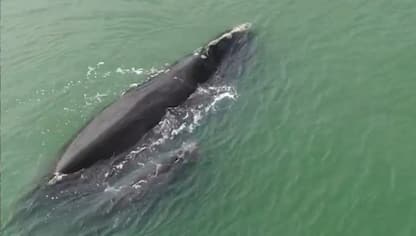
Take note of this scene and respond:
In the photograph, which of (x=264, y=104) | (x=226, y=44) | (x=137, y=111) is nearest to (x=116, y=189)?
(x=137, y=111)

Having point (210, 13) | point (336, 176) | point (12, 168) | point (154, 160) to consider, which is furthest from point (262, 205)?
point (210, 13)

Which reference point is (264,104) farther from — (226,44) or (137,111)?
(137,111)

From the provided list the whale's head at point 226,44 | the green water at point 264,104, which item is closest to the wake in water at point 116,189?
the green water at point 264,104

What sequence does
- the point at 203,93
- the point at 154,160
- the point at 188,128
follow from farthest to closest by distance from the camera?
the point at 203,93
the point at 188,128
the point at 154,160

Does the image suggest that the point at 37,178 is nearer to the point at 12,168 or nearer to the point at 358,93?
the point at 12,168

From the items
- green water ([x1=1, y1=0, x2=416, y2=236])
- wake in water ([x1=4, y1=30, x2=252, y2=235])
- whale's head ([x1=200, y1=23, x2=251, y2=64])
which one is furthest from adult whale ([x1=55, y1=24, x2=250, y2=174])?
green water ([x1=1, y1=0, x2=416, y2=236])
